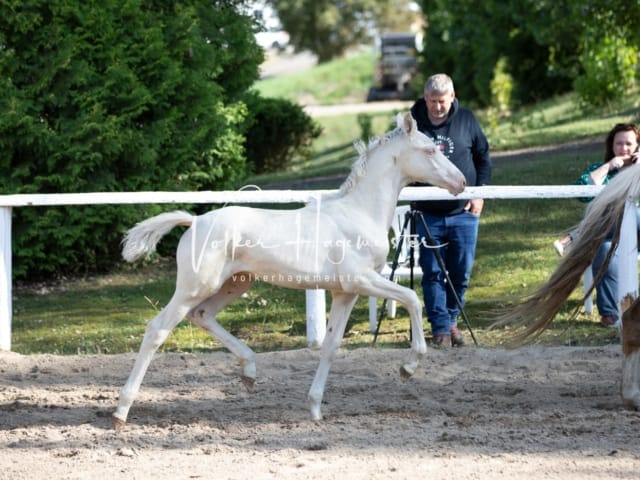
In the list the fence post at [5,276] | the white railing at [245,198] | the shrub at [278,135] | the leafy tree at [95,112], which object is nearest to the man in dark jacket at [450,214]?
the white railing at [245,198]

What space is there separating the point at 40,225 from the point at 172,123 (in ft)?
6.00

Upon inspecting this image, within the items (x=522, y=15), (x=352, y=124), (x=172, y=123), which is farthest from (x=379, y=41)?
(x=172, y=123)

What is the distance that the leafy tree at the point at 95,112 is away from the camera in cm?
1043

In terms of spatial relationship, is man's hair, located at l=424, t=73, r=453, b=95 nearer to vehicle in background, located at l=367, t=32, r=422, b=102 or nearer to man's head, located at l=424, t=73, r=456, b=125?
man's head, located at l=424, t=73, r=456, b=125

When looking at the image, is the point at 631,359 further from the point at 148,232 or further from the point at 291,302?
the point at 291,302

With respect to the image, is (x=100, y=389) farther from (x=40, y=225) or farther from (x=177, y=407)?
(x=40, y=225)

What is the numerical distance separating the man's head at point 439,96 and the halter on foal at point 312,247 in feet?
5.74

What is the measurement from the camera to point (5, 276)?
805 centimetres

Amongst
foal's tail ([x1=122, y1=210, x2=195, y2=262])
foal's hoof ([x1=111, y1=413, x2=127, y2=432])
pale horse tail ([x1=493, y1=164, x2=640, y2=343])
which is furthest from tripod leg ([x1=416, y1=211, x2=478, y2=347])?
foal's hoof ([x1=111, y1=413, x2=127, y2=432])

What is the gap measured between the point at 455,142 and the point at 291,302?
2.93 meters

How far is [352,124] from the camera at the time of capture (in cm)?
3209

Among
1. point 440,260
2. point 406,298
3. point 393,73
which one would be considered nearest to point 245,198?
point 440,260

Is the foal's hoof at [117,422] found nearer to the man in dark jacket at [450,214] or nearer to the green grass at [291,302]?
the green grass at [291,302]

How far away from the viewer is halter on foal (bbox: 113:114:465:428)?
19.0ft
